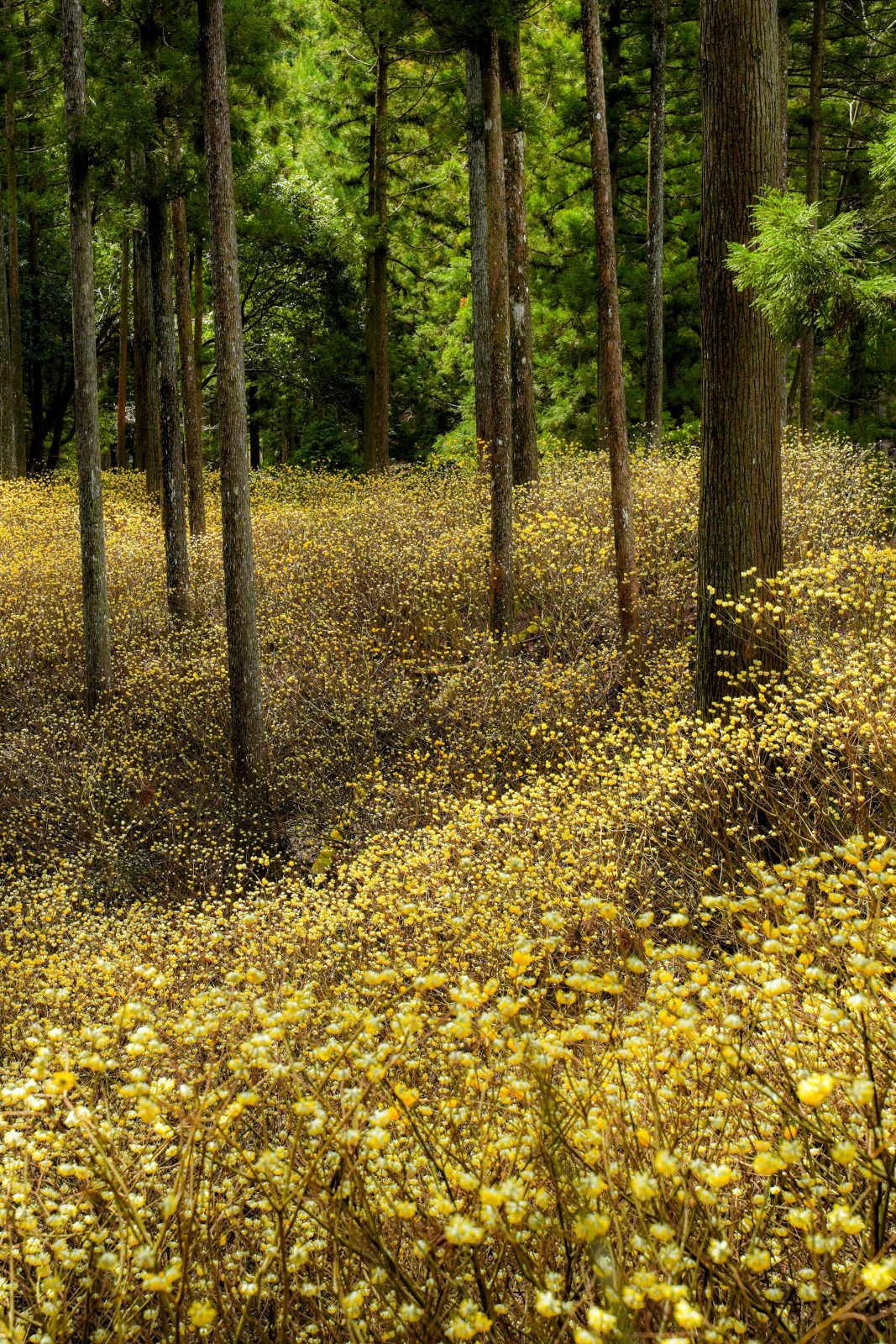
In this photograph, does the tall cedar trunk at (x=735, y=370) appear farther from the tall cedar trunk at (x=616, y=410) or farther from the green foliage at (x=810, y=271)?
the tall cedar trunk at (x=616, y=410)

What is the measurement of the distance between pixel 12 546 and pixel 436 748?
9689 millimetres

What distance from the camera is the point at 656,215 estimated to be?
1389 cm

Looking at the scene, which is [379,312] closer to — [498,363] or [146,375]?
[146,375]

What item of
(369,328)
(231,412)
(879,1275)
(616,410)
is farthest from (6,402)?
(879,1275)

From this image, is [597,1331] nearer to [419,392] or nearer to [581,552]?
[581,552]

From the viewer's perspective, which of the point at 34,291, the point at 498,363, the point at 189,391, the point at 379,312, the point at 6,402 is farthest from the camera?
the point at 34,291

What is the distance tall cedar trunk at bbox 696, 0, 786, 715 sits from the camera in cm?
520

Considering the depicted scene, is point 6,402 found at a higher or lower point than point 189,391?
higher

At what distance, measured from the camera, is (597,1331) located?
1.39m

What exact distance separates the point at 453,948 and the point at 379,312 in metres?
14.9

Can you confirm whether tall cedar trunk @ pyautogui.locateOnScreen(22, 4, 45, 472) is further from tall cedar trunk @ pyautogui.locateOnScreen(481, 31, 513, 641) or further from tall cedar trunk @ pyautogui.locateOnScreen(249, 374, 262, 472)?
tall cedar trunk @ pyautogui.locateOnScreen(481, 31, 513, 641)

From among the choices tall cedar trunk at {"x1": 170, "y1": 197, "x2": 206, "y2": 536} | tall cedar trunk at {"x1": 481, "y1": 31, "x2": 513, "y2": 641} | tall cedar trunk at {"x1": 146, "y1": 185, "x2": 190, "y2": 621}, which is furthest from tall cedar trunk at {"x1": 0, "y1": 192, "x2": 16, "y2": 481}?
tall cedar trunk at {"x1": 481, "y1": 31, "x2": 513, "y2": 641}

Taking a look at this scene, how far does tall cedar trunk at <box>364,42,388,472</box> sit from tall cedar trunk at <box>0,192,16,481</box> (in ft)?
28.2

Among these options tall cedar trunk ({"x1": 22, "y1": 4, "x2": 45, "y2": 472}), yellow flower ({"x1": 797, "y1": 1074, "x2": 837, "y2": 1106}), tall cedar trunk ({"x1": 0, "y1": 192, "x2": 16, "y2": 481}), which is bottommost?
yellow flower ({"x1": 797, "y1": 1074, "x2": 837, "y2": 1106})
